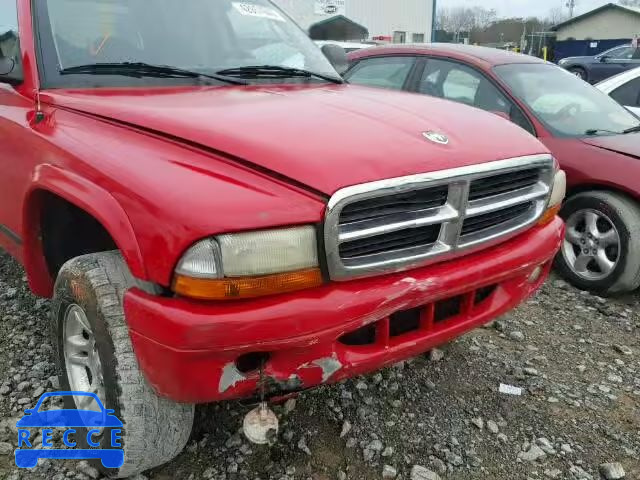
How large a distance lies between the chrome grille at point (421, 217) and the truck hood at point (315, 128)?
1.9 inches

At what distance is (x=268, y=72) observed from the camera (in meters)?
2.97

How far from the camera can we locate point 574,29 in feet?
159

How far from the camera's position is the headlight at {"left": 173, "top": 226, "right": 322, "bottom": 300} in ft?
5.56

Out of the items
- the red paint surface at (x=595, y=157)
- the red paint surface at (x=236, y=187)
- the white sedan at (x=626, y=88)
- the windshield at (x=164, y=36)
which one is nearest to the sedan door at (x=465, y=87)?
the red paint surface at (x=595, y=157)

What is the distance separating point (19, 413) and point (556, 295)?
3382mm

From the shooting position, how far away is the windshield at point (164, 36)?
260 centimetres

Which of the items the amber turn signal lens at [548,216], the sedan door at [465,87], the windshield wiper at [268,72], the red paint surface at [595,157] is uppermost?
the windshield wiper at [268,72]

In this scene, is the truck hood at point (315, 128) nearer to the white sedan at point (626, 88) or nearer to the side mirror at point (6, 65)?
the side mirror at point (6, 65)

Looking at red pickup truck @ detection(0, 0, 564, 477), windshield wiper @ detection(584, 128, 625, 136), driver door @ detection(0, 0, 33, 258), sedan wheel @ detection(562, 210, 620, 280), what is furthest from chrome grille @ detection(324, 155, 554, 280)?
windshield wiper @ detection(584, 128, 625, 136)

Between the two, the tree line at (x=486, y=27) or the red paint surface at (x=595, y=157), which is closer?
the red paint surface at (x=595, y=157)

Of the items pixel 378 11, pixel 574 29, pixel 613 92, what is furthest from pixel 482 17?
pixel 613 92

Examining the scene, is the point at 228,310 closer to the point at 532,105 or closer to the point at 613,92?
the point at 532,105

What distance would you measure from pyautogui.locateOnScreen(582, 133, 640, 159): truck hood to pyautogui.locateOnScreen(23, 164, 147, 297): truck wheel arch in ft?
11.4

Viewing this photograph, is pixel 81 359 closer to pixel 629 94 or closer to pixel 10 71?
pixel 10 71
